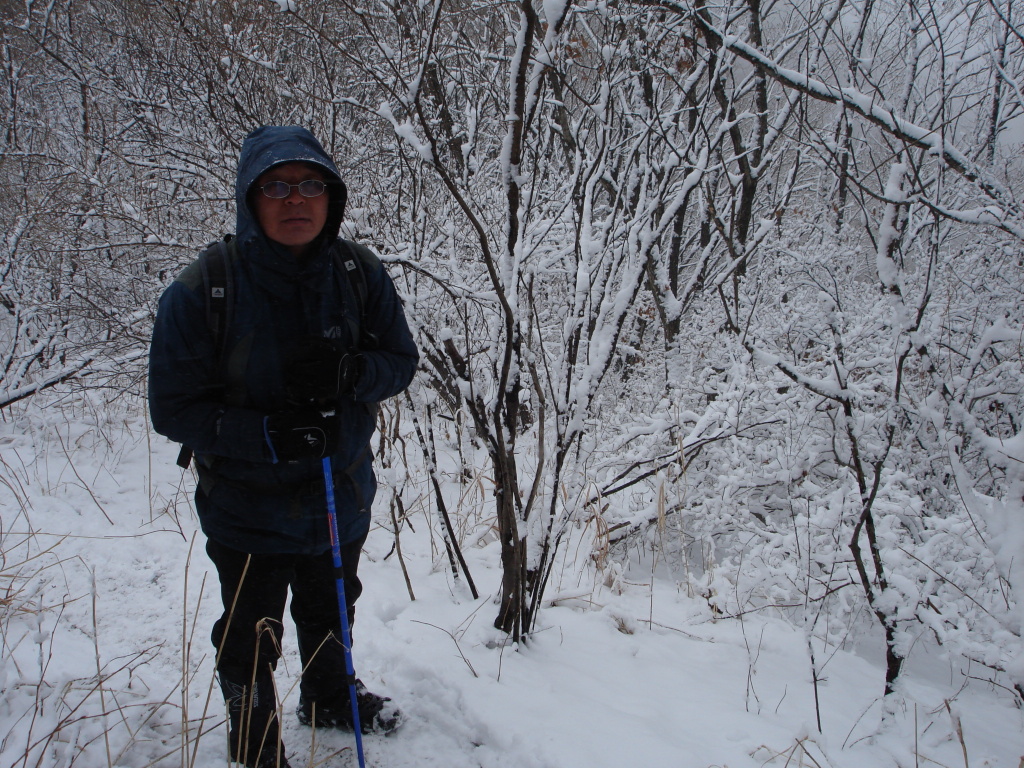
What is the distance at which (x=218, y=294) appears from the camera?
4.71 feet

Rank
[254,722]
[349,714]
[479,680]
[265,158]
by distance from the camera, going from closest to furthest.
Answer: [265,158] < [254,722] < [349,714] < [479,680]

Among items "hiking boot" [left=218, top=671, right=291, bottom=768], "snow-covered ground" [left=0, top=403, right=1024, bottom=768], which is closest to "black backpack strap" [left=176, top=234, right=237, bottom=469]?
"snow-covered ground" [left=0, top=403, right=1024, bottom=768]

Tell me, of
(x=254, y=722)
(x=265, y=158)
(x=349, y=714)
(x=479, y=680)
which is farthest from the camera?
(x=479, y=680)

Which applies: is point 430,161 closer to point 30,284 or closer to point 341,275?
point 341,275

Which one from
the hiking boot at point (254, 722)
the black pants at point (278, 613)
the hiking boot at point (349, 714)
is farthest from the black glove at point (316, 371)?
the hiking boot at point (349, 714)

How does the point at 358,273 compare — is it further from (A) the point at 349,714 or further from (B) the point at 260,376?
(A) the point at 349,714

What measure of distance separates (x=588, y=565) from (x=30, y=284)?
22.4ft

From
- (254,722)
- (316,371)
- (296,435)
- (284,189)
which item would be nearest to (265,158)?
(284,189)

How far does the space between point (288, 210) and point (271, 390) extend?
483 mm

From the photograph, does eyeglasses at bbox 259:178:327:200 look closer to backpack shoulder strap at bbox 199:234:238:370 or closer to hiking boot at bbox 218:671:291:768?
backpack shoulder strap at bbox 199:234:238:370

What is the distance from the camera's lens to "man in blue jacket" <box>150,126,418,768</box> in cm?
141

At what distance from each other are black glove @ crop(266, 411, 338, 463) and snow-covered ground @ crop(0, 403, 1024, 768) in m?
0.33

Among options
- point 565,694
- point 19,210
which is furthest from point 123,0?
point 565,694

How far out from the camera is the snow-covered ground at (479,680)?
1687 millimetres
